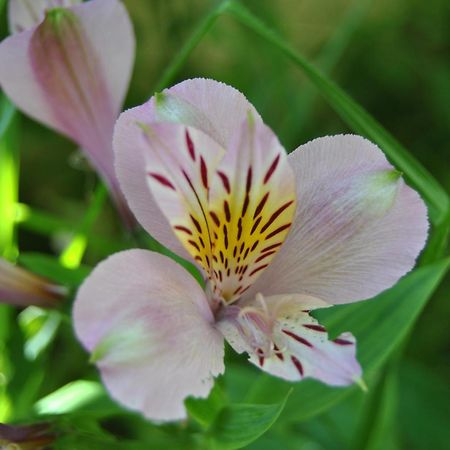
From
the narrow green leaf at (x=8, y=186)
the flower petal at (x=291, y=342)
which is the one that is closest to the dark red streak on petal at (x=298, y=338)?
the flower petal at (x=291, y=342)

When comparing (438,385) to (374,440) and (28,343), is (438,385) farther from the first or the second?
(28,343)

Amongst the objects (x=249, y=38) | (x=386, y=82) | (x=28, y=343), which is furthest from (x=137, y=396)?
(x=386, y=82)

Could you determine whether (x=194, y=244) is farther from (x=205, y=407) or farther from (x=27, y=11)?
(x=27, y=11)

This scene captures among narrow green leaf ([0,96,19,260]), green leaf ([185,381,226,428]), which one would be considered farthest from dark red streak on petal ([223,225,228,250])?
narrow green leaf ([0,96,19,260])

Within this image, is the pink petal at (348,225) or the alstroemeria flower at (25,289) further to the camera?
the alstroemeria flower at (25,289)

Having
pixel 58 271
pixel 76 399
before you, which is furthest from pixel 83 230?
pixel 76 399

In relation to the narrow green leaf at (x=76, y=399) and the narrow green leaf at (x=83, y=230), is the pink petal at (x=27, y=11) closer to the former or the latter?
the narrow green leaf at (x=83, y=230)
